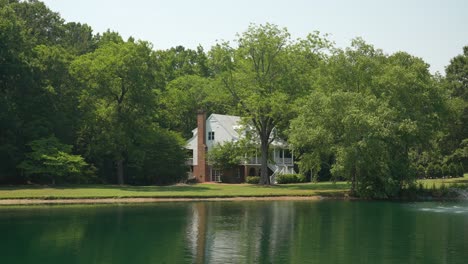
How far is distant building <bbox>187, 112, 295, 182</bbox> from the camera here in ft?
256

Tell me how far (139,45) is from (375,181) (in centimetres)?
2996

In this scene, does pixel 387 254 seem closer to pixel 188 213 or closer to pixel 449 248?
pixel 449 248

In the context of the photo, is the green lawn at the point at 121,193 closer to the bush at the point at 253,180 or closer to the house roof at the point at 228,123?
the bush at the point at 253,180

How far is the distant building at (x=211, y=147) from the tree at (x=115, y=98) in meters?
13.3

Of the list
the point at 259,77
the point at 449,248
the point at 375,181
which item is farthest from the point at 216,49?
the point at 449,248

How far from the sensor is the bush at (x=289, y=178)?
244ft

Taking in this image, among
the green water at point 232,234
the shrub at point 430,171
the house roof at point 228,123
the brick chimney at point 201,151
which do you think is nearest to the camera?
the green water at point 232,234

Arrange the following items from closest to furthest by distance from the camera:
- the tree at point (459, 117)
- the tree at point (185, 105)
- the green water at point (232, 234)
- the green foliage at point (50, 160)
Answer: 1. the green water at point (232, 234)
2. the green foliage at point (50, 160)
3. the tree at point (459, 117)
4. the tree at point (185, 105)

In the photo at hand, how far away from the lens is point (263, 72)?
221 ft

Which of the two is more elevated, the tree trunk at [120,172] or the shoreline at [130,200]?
the tree trunk at [120,172]

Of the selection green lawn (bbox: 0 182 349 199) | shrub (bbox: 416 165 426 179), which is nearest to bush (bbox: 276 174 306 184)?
green lawn (bbox: 0 182 349 199)

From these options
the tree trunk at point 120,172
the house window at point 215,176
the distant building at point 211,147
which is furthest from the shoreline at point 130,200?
the house window at point 215,176

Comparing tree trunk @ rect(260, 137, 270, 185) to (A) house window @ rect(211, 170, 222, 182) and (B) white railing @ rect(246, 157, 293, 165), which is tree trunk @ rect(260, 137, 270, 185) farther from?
(A) house window @ rect(211, 170, 222, 182)

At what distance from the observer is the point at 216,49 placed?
6731 centimetres
